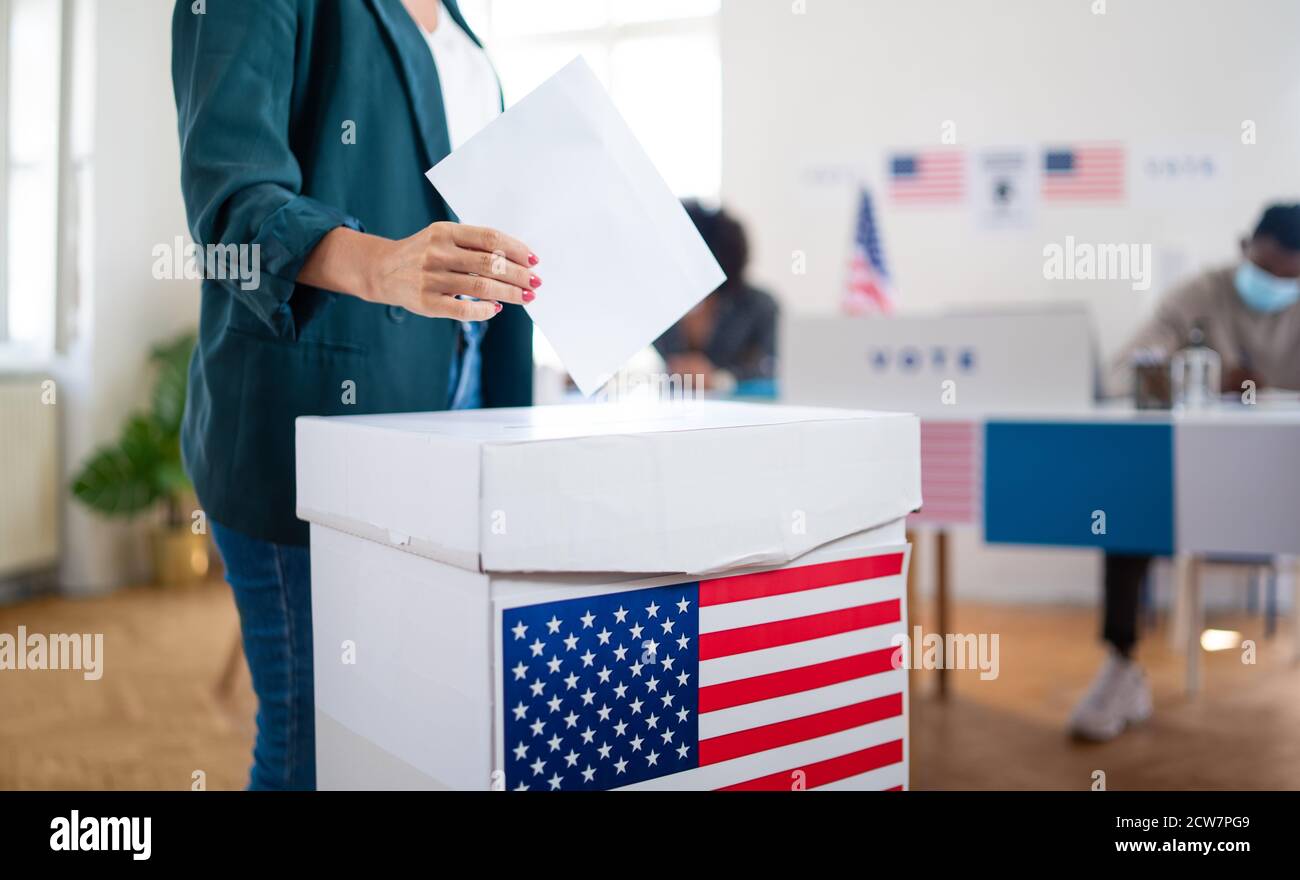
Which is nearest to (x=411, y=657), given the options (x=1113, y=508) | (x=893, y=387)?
(x=1113, y=508)

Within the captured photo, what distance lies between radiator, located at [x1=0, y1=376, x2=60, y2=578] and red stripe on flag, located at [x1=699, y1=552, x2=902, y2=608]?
419 centimetres

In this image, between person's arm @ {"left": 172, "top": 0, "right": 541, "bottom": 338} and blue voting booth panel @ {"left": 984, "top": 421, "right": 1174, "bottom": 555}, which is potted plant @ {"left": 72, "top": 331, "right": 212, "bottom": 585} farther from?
person's arm @ {"left": 172, "top": 0, "right": 541, "bottom": 338}

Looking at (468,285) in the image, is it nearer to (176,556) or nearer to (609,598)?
(609,598)

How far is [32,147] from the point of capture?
4270 millimetres

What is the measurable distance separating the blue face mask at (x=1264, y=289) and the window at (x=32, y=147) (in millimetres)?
4477

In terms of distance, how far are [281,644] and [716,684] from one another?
0.44m

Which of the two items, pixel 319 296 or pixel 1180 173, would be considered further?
pixel 1180 173

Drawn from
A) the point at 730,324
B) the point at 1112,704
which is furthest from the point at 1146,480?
the point at 730,324

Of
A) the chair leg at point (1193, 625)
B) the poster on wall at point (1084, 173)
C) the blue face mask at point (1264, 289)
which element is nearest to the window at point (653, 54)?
the poster on wall at point (1084, 173)

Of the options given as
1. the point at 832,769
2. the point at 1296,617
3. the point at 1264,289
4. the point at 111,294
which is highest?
the point at 111,294

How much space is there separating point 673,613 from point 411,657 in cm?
18

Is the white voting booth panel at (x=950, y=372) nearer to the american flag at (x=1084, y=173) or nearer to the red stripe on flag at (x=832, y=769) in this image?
the red stripe on flag at (x=832, y=769)
